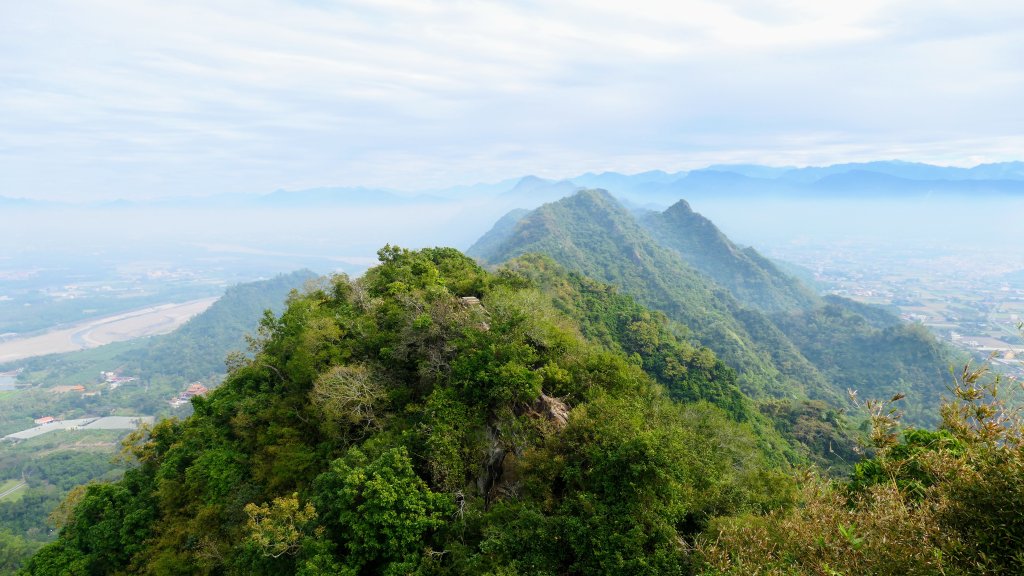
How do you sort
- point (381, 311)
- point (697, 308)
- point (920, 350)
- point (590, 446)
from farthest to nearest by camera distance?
point (697, 308), point (920, 350), point (381, 311), point (590, 446)

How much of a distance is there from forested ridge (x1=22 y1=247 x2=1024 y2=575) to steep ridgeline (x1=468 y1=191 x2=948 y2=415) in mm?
58873

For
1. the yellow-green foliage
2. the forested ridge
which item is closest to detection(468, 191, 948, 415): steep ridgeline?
the forested ridge

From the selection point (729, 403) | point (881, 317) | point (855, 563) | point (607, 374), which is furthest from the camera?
point (881, 317)

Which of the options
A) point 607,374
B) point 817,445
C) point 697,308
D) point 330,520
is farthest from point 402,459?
point 697,308

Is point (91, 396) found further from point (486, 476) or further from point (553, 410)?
point (553, 410)

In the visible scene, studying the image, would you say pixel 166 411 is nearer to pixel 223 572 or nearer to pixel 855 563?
pixel 223 572

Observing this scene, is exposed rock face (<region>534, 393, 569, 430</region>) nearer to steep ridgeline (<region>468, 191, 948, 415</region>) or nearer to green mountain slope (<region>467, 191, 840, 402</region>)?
green mountain slope (<region>467, 191, 840, 402</region>)

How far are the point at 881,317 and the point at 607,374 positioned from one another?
152404 millimetres

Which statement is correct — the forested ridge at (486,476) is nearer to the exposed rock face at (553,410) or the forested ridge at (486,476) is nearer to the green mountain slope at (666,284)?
the exposed rock face at (553,410)

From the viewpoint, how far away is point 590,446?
43.5 ft

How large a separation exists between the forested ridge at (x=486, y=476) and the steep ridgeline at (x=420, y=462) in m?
0.08

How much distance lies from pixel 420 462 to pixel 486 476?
247 cm

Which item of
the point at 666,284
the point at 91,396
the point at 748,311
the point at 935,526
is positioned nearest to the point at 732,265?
the point at 748,311

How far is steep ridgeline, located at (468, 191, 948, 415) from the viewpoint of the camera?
8212cm
